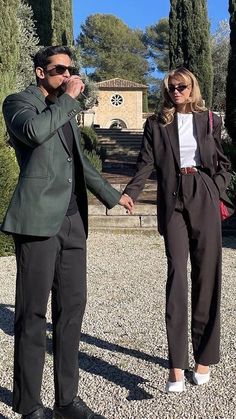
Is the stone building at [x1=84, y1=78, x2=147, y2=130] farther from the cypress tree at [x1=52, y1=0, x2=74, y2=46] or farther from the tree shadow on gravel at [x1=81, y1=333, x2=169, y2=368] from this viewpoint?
the tree shadow on gravel at [x1=81, y1=333, x2=169, y2=368]

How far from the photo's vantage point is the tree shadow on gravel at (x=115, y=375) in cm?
336

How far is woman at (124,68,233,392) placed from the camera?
3.41 metres

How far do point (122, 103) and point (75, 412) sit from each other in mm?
43476

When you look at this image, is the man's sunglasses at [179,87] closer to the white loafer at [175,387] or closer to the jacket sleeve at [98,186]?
the jacket sleeve at [98,186]

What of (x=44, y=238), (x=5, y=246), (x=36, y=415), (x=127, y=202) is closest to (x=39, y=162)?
(x=44, y=238)

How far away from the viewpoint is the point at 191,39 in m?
23.7

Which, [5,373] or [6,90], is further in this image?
[6,90]

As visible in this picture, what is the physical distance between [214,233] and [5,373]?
62.6 inches

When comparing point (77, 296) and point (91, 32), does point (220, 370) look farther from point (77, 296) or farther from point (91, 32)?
point (91, 32)

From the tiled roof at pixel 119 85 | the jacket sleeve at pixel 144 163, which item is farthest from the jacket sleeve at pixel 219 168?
the tiled roof at pixel 119 85

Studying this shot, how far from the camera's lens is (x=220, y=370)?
12.1 ft

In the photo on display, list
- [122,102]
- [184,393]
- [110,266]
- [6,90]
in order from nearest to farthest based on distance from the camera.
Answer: [184,393], [110,266], [6,90], [122,102]

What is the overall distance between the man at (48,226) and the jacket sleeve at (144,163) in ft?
1.95

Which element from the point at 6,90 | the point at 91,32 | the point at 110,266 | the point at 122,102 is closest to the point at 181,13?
the point at 6,90
